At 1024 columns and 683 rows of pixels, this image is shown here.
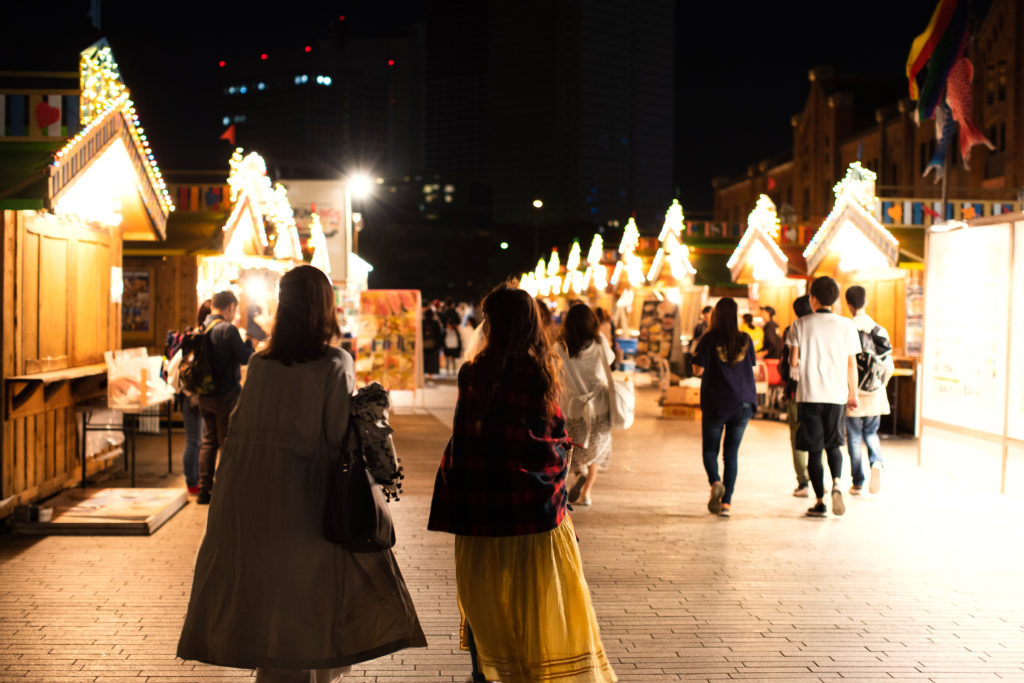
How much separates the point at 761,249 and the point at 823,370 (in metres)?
8.24

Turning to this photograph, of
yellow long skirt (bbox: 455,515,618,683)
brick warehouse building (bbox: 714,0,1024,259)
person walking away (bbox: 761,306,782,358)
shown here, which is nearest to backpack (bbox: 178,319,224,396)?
yellow long skirt (bbox: 455,515,618,683)

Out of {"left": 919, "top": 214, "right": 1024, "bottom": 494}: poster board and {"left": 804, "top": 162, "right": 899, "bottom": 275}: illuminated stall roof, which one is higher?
{"left": 804, "top": 162, "right": 899, "bottom": 275}: illuminated stall roof

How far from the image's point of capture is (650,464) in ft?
38.4

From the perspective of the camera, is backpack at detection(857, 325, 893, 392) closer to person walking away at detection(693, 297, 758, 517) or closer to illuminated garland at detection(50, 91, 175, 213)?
person walking away at detection(693, 297, 758, 517)

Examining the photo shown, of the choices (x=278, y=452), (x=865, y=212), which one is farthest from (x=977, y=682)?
(x=865, y=212)

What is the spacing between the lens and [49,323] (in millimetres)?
8867

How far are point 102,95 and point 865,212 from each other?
386 inches

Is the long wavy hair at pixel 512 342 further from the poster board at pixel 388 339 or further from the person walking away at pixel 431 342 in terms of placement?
the person walking away at pixel 431 342

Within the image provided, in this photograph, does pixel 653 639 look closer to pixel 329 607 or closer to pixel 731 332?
pixel 329 607

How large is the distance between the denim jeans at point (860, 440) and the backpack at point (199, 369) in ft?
20.5

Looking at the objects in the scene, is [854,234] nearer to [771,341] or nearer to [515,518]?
[771,341]

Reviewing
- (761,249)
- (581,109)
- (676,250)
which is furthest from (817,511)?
(581,109)

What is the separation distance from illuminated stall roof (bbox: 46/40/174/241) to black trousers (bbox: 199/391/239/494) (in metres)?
2.12

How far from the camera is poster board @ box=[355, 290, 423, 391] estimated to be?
16734 millimetres
